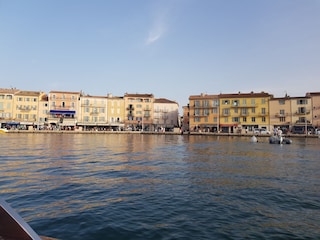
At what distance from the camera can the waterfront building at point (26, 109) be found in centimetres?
8444

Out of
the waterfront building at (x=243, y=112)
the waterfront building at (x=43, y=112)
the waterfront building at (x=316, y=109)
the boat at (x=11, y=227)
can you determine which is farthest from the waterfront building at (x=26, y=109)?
the boat at (x=11, y=227)

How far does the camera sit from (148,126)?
94375 millimetres

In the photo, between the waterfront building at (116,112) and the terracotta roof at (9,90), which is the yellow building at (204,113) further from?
the terracotta roof at (9,90)

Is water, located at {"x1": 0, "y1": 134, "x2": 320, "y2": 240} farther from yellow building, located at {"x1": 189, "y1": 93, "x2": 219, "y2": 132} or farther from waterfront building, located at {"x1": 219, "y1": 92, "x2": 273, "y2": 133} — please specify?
yellow building, located at {"x1": 189, "y1": 93, "x2": 219, "y2": 132}

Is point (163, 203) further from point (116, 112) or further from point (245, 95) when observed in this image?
point (116, 112)

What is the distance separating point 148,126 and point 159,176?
3188 inches

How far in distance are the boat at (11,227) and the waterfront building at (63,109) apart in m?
89.4

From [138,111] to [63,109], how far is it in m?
27.2

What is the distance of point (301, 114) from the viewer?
242 ft

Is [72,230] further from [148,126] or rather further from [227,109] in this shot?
[148,126]

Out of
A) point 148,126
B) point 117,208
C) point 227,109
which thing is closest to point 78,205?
point 117,208

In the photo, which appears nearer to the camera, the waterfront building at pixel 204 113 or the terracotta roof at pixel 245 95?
the terracotta roof at pixel 245 95

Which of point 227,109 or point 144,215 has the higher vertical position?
point 227,109

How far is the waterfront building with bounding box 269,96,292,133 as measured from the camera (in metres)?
75.3
